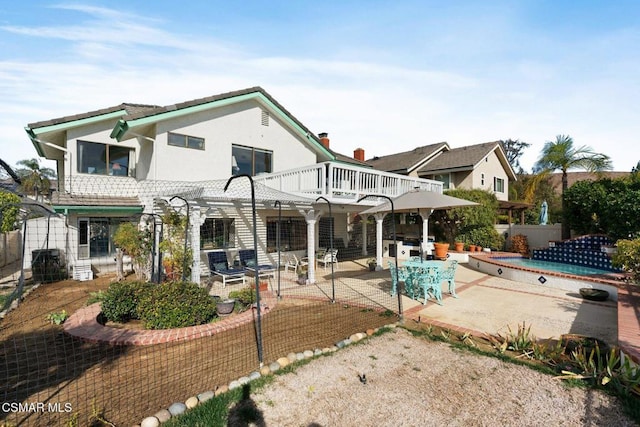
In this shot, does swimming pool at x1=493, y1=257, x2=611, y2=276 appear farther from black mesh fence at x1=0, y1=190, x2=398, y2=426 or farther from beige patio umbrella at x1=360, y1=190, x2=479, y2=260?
black mesh fence at x1=0, y1=190, x2=398, y2=426

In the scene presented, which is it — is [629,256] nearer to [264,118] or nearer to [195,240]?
[195,240]

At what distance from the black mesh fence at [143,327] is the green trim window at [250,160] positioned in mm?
1985

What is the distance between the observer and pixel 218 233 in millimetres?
12133

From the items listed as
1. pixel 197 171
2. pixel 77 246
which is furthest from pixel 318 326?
pixel 77 246

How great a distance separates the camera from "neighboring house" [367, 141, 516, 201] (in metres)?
22.0

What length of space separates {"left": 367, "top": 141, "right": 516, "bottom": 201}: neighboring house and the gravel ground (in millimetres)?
19550

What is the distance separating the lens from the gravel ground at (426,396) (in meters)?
3.33

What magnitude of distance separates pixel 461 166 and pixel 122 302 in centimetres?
2148

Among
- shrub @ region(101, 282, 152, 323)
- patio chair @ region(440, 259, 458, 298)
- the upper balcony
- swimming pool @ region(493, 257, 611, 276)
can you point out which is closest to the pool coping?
swimming pool @ region(493, 257, 611, 276)

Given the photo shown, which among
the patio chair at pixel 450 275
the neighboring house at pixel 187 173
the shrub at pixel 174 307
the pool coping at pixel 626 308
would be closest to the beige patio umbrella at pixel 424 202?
the patio chair at pixel 450 275

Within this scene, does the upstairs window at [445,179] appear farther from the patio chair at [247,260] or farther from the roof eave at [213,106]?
the patio chair at [247,260]

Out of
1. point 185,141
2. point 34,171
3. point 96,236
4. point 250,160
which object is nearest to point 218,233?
point 250,160

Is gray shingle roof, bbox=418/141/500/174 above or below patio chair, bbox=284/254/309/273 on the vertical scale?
above

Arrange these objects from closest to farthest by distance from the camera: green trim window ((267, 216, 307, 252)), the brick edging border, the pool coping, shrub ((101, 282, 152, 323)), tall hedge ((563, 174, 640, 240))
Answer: the pool coping
the brick edging border
shrub ((101, 282, 152, 323))
tall hedge ((563, 174, 640, 240))
green trim window ((267, 216, 307, 252))
